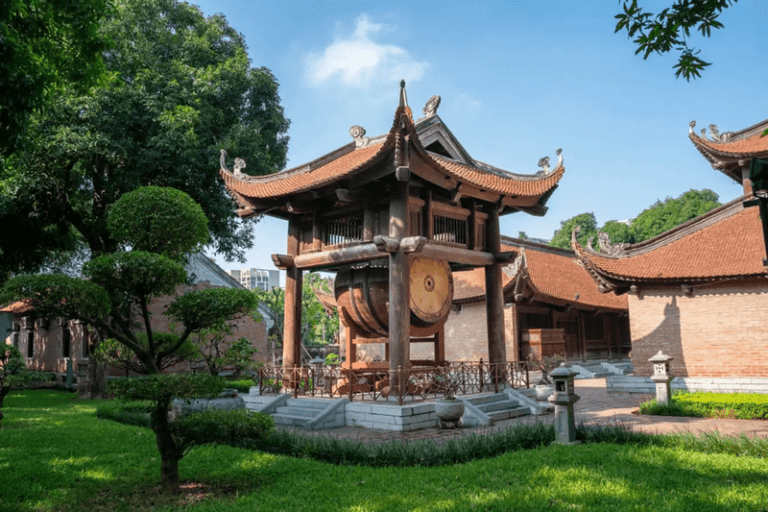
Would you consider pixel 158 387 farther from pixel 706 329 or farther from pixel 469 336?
pixel 469 336

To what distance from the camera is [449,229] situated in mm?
13953

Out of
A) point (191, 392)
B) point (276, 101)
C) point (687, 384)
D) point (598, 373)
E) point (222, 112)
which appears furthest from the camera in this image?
point (598, 373)

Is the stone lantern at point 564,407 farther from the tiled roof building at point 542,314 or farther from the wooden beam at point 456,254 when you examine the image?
the tiled roof building at point 542,314

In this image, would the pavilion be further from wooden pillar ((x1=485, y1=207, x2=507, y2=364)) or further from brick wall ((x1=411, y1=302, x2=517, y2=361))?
brick wall ((x1=411, y1=302, x2=517, y2=361))

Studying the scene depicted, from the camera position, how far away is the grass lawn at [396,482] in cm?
604

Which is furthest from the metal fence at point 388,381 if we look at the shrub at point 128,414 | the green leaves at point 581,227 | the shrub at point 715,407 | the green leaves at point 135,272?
the green leaves at point 581,227

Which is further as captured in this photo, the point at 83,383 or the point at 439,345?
the point at 83,383

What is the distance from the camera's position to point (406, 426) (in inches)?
428

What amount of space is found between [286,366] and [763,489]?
10.2 metres

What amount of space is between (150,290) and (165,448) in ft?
6.59

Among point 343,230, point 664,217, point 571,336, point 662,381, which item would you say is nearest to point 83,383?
point 343,230

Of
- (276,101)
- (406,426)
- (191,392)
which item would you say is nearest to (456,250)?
(406,426)

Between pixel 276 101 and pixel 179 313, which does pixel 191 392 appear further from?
pixel 276 101

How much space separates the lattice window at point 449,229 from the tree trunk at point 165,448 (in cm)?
797
